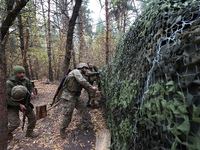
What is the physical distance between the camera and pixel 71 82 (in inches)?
138

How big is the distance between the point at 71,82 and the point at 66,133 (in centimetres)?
177

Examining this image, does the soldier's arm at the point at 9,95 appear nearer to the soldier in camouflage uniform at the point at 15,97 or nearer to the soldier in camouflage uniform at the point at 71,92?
the soldier in camouflage uniform at the point at 15,97

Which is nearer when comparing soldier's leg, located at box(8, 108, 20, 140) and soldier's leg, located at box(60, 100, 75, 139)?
soldier's leg, located at box(8, 108, 20, 140)

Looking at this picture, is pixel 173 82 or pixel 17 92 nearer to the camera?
pixel 173 82

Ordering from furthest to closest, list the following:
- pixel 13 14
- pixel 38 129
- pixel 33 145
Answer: pixel 38 129
pixel 33 145
pixel 13 14

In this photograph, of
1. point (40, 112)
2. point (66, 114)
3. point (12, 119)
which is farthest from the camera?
point (40, 112)

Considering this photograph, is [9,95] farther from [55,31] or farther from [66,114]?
[55,31]

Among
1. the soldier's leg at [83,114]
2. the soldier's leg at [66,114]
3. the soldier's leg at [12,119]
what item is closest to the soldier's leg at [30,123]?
the soldier's leg at [12,119]

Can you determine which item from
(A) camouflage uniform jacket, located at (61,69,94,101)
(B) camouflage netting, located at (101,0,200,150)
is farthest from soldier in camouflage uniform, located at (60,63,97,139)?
(B) camouflage netting, located at (101,0,200,150)

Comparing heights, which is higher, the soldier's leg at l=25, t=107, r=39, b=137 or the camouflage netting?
the camouflage netting

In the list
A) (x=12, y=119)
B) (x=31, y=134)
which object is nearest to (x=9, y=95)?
(x=12, y=119)

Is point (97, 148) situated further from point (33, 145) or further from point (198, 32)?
point (198, 32)

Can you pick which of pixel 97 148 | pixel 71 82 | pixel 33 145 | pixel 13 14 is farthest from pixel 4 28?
pixel 97 148

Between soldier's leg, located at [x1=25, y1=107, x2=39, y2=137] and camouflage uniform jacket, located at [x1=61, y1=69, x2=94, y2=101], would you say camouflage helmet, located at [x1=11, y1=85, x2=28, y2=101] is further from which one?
camouflage uniform jacket, located at [x1=61, y1=69, x2=94, y2=101]
